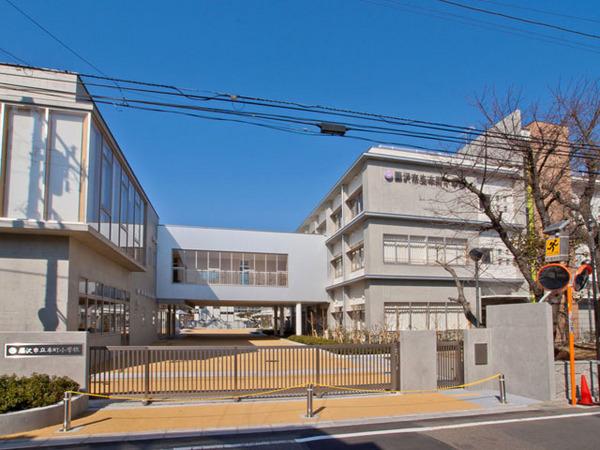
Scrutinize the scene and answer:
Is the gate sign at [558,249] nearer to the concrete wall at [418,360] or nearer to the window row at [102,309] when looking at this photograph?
the concrete wall at [418,360]

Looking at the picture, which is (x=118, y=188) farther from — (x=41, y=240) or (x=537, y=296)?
(x=537, y=296)

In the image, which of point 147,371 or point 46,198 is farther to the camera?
point 46,198

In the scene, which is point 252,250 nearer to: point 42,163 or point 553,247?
point 42,163

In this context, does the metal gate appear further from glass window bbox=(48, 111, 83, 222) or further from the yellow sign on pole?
glass window bbox=(48, 111, 83, 222)

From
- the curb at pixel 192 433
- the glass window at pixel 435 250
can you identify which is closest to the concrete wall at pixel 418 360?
the curb at pixel 192 433

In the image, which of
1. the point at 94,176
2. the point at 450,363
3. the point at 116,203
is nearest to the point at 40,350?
the point at 94,176

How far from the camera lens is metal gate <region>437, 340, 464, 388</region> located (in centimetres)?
1292

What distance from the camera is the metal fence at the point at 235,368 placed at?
11203mm

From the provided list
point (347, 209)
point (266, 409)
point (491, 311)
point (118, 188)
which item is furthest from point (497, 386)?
point (347, 209)

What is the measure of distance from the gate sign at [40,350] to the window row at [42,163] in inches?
174

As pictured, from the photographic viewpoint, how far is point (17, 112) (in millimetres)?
14039

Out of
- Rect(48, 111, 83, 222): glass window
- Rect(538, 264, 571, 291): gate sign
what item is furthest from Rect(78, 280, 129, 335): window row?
Rect(538, 264, 571, 291): gate sign

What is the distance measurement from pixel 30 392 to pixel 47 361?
5.80ft

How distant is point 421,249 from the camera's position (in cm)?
2983
